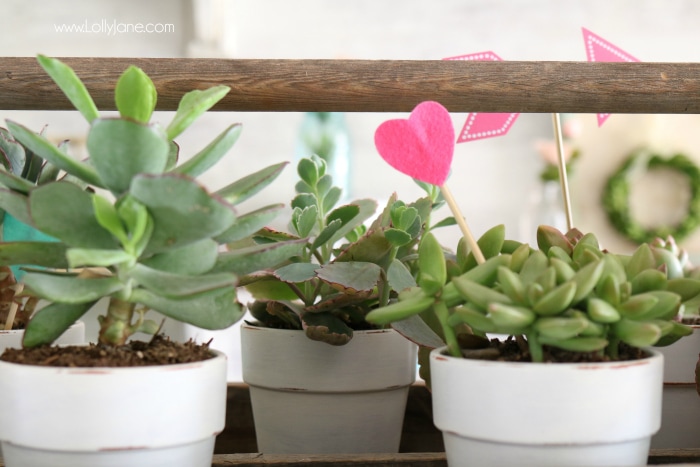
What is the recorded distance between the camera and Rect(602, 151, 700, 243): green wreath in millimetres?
4109

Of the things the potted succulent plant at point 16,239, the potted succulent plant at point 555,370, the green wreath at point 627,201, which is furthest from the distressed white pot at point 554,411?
the green wreath at point 627,201

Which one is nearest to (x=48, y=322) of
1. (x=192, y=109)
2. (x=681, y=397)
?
(x=192, y=109)

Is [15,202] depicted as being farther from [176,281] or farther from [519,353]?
[519,353]

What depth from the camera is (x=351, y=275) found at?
0.54 metres

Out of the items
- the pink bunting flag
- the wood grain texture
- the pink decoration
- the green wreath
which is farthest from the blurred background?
the wood grain texture

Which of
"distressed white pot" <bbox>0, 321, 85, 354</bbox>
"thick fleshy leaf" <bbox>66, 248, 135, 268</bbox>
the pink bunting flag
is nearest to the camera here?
"thick fleshy leaf" <bbox>66, 248, 135, 268</bbox>

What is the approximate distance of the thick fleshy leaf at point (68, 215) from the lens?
380 millimetres

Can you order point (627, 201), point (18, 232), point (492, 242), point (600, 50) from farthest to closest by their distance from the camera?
point (627, 201), point (600, 50), point (18, 232), point (492, 242)

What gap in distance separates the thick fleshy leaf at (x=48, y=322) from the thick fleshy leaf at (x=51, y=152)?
0.07 metres

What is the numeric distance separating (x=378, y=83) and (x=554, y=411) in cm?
26

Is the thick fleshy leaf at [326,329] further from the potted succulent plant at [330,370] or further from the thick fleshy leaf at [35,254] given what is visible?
the thick fleshy leaf at [35,254]

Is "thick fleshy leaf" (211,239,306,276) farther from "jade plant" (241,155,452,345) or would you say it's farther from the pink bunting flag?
the pink bunting flag

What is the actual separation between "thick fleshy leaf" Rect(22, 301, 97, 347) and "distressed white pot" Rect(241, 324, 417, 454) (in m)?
0.19

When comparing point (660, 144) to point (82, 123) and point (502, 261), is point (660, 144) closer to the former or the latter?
point (82, 123)
